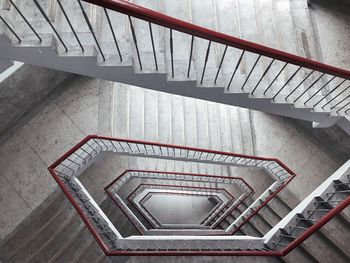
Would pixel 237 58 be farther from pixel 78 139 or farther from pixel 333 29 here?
pixel 78 139

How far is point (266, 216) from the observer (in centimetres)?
800

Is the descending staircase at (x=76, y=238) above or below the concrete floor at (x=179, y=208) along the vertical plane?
above

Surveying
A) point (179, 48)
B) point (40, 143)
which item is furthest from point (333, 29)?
point (40, 143)

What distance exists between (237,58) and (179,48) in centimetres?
95

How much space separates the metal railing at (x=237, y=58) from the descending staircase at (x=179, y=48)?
1cm

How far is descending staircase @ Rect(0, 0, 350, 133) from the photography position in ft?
10.7

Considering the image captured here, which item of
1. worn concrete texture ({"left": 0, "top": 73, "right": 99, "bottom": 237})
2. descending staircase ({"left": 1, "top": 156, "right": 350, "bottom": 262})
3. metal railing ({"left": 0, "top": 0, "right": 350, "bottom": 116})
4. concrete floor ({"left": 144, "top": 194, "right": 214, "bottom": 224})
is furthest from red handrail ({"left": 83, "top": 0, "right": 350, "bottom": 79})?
concrete floor ({"left": 144, "top": 194, "right": 214, "bottom": 224})

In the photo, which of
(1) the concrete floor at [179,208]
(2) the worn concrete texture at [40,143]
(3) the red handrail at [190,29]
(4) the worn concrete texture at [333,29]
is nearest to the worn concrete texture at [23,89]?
(2) the worn concrete texture at [40,143]

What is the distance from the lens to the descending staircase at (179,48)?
3.27m

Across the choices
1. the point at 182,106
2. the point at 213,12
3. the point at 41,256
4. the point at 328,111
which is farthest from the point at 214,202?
the point at 213,12

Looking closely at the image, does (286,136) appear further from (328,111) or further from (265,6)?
(265,6)

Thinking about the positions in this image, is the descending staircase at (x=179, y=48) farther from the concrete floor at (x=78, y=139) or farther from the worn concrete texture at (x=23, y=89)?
the worn concrete texture at (x=23, y=89)

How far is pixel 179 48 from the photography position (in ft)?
13.4

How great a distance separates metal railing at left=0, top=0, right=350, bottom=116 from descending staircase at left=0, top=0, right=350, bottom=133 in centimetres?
1
